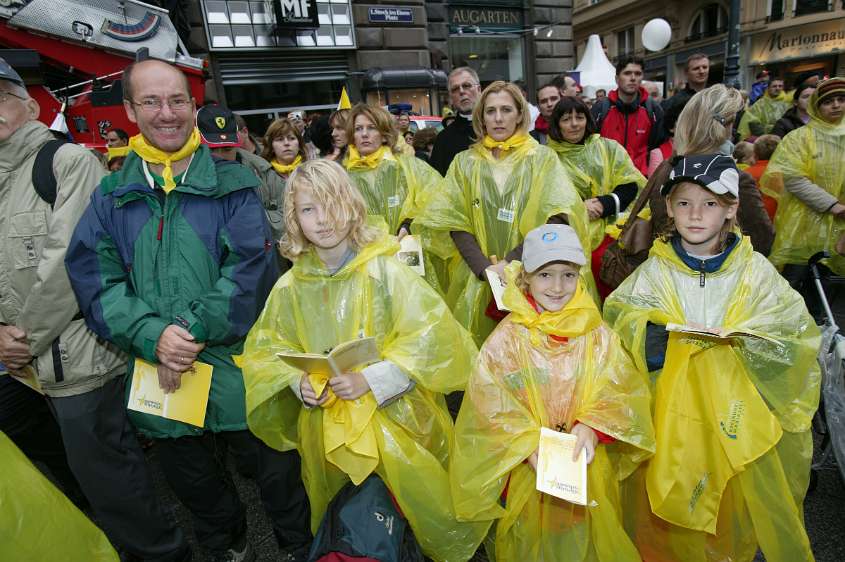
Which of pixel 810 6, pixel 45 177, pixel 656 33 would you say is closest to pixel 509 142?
pixel 45 177

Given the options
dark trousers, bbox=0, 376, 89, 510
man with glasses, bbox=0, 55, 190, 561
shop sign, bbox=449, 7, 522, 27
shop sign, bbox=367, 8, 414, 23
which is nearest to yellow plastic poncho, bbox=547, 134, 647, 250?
man with glasses, bbox=0, 55, 190, 561

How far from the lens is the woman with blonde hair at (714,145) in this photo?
239 cm

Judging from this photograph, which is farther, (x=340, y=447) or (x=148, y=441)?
(x=148, y=441)

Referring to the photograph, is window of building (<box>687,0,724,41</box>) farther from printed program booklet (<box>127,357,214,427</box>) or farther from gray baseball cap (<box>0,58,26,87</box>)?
printed program booklet (<box>127,357,214,427</box>)

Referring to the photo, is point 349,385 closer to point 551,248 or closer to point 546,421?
point 546,421

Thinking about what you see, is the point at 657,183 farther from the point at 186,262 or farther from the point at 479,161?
the point at 186,262

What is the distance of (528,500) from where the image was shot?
1.91m

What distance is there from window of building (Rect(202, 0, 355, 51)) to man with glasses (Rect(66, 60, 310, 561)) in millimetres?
10344

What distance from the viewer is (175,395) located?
81.9 inches

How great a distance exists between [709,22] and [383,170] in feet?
95.3

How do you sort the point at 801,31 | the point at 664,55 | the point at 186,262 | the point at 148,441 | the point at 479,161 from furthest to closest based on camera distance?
the point at 664,55
the point at 801,31
the point at 148,441
the point at 479,161
the point at 186,262

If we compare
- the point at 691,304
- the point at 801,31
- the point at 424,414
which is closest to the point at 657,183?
the point at 691,304

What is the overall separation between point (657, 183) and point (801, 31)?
1053 inches

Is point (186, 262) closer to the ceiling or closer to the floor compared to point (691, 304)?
closer to the ceiling
